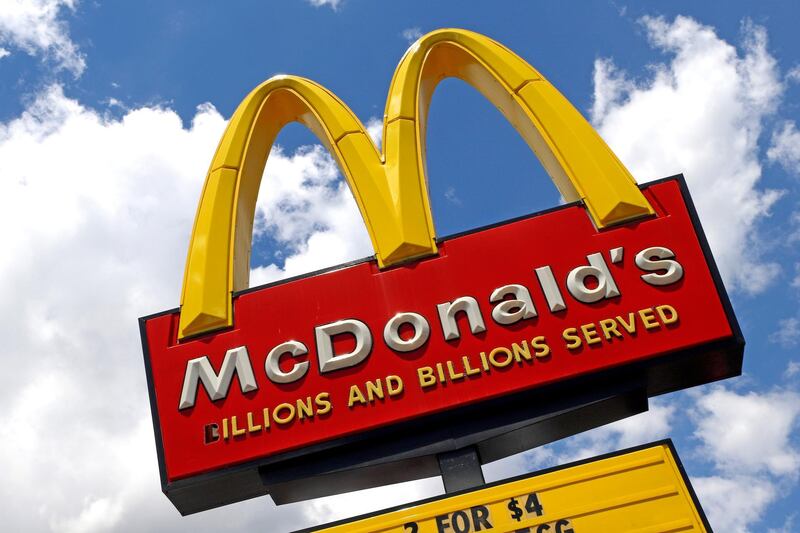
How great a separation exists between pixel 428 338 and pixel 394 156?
2.31 m

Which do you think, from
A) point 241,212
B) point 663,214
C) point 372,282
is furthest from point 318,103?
point 663,214

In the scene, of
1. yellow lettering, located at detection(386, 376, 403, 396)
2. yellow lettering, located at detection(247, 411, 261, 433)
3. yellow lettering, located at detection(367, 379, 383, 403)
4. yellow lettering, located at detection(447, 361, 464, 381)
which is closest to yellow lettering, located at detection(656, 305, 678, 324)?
yellow lettering, located at detection(447, 361, 464, 381)

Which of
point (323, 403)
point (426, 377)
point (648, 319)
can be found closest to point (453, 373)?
point (426, 377)

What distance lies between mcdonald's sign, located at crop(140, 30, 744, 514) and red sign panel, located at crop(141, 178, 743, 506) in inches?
0.6

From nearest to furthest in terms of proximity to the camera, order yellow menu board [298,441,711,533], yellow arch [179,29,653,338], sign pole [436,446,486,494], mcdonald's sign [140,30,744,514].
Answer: yellow menu board [298,441,711,533] < sign pole [436,446,486,494] < mcdonald's sign [140,30,744,514] < yellow arch [179,29,653,338]

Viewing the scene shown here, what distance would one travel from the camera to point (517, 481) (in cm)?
552

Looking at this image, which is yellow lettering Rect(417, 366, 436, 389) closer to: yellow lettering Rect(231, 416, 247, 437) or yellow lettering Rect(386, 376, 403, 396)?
yellow lettering Rect(386, 376, 403, 396)

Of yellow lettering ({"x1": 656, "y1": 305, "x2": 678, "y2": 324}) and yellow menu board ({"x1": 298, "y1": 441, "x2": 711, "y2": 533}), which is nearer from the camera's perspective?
yellow menu board ({"x1": 298, "y1": 441, "x2": 711, "y2": 533})

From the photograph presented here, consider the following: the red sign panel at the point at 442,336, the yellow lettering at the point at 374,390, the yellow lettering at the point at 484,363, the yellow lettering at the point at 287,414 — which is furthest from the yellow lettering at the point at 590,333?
the yellow lettering at the point at 287,414

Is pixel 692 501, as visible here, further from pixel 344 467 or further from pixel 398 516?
pixel 344 467

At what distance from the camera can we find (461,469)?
6.04 metres

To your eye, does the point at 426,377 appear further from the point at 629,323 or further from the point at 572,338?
the point at 629,323

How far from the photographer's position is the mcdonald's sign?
6113 millimetres

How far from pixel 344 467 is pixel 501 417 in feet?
4.72
